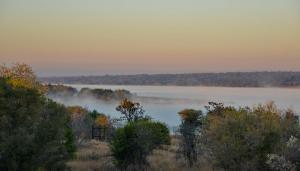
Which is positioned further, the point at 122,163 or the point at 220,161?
the point at 122,163

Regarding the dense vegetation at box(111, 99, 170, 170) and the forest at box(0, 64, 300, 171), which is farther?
the dense vegetation at box(111, 99, 170, 170)

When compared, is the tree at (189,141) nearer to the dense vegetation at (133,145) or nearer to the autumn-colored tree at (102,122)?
the dense vegetation at (133,145)

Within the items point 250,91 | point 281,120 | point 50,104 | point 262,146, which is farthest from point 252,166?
point 250,91

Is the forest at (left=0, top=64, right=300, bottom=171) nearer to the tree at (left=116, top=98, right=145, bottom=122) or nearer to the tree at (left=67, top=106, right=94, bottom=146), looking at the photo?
the tree at (left=67, top=106, right=94, bottom=146)

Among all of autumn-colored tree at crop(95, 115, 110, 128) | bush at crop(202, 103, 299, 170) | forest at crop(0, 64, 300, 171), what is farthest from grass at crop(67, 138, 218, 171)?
autumn-colored tree at crop(95, 115, 110, 128)

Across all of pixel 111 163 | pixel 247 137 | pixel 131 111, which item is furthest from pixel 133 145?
pixel 131 111

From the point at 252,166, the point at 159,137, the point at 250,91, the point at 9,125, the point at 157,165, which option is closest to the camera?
the point at 9,125

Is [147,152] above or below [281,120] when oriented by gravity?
below

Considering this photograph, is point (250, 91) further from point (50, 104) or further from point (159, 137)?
point (50, 104)

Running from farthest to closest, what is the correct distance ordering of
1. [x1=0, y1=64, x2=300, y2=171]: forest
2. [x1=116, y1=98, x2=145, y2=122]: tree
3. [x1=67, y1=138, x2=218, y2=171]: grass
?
1. [x1=116, y1=98, x2=145, y2=122]: tree
2. [x1=67, y1=138, x2=218, y2=171]: grass
3. [x1=0, y1=64, x2=300, y2=171]: forest

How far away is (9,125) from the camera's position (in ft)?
47.0

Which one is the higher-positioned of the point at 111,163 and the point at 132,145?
the point at 132,145

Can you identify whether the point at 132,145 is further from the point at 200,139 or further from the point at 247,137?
the point at 247,137

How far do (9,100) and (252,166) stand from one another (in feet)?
22.4
